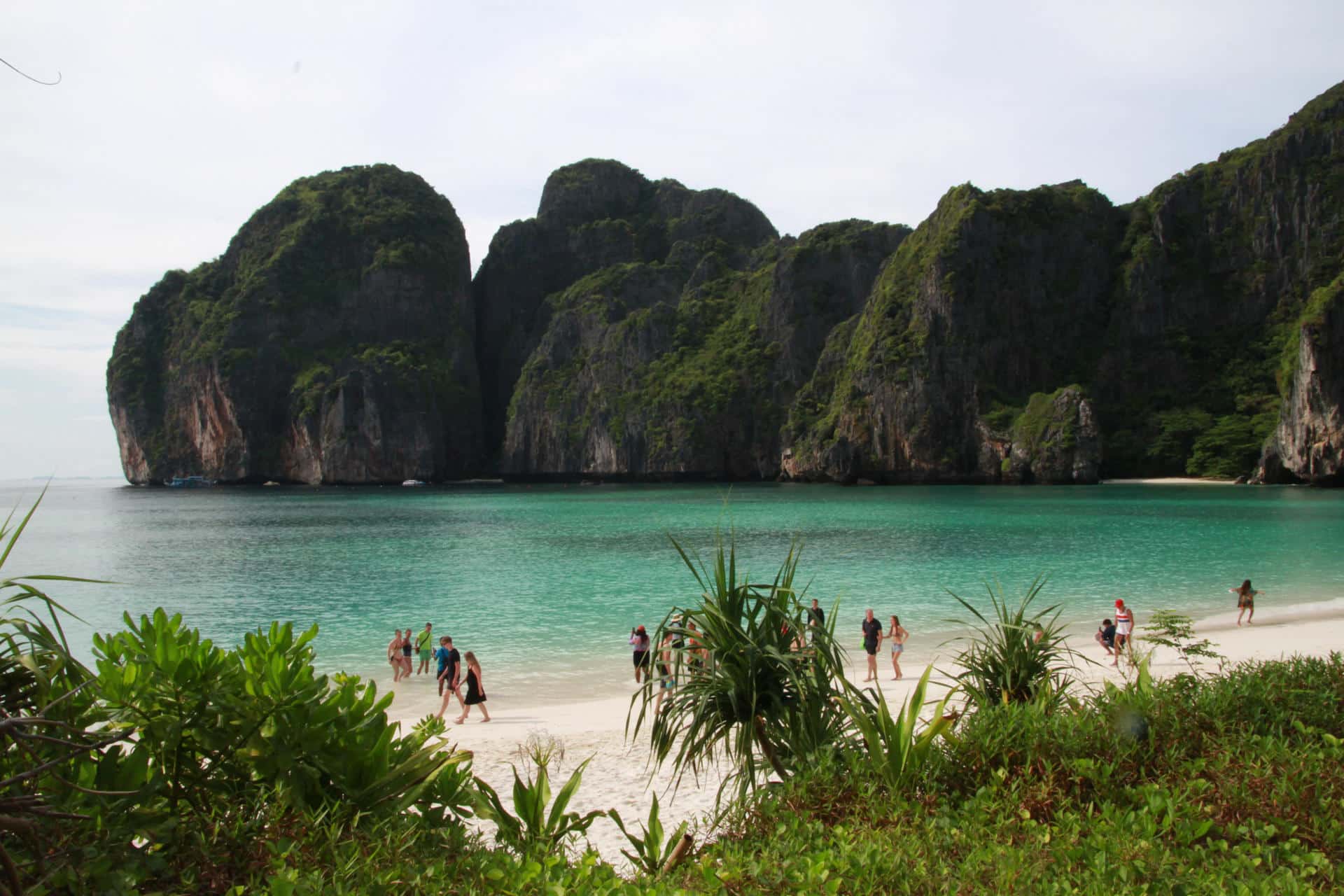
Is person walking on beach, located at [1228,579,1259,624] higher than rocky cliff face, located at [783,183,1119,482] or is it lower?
lower

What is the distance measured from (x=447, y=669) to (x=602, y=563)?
17.8m

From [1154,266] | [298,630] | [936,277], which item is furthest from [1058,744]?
[1154,266]

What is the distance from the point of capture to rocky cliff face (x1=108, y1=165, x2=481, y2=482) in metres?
128

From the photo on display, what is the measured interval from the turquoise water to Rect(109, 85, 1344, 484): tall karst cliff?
90.1ft

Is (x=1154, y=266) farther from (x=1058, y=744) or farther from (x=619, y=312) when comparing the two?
(x=1058, y=744)

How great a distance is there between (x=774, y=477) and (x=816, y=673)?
11038 centimetres

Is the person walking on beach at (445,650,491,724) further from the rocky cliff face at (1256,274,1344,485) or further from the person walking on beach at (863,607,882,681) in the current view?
the rocky cliff face at (1256,274,1344,485)

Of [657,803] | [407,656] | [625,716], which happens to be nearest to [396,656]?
[407,656]

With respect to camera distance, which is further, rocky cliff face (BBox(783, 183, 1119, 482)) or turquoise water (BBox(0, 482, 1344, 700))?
rocky cliff face (BBox(783, 183, 1119, 482))

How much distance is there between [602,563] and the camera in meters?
31.2

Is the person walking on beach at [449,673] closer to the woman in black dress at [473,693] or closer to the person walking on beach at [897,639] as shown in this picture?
the woman in black dress at [473,693]

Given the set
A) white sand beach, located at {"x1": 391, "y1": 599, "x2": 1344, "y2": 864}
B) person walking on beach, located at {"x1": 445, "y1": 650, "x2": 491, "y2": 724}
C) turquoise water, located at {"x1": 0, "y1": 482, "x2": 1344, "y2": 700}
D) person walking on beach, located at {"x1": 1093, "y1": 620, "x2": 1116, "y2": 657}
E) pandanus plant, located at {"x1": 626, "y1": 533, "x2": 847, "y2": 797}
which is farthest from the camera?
turquoise water, located at {"x1": 0, "y1": 482, "x2": 1344, "y2": 700}

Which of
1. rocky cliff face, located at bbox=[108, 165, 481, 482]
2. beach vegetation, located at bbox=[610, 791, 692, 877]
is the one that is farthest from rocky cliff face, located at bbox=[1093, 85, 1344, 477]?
beach vegetation, located at bbox=[610, 791, 692, 877]

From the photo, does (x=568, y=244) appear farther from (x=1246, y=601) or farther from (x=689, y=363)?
(x=1246, y=601)
